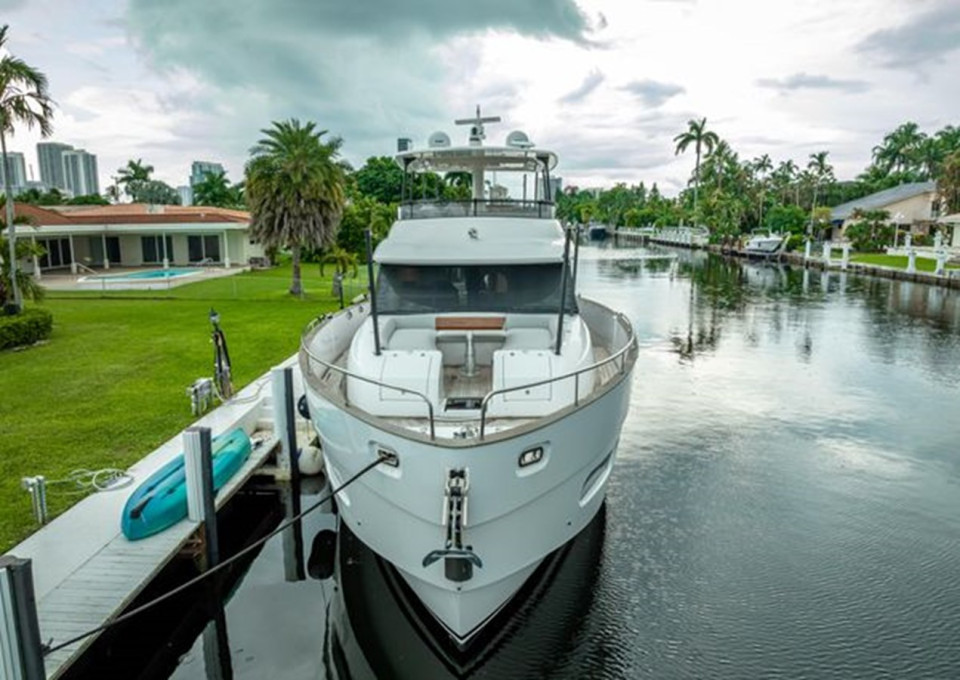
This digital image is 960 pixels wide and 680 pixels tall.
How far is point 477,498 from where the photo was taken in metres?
5.77

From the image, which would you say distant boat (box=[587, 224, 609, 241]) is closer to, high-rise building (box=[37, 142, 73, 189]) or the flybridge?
the flybridge

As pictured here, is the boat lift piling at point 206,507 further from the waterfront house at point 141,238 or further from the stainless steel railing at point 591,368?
the waterfront house at point 141,238

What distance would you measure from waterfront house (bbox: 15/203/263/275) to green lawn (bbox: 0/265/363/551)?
351 inches

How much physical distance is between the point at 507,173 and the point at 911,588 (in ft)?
29.7

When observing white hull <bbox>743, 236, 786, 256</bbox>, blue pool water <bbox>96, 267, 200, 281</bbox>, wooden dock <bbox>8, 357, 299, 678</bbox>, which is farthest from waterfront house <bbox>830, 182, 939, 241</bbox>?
wooden dock <bbox>8, 357, 299, 678</bbox>

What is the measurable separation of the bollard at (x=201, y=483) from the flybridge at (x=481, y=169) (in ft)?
16.7

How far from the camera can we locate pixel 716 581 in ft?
26.5

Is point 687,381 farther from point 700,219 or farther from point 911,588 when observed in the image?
point 700,219

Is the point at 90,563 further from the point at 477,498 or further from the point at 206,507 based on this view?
the point at 477,498

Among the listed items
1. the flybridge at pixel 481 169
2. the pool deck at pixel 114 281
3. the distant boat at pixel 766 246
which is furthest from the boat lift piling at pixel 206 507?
the distant boat at pixel 766 246

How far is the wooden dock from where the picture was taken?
5.92 meters

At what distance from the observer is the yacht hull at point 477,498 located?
578 centimetres

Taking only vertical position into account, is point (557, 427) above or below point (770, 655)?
above

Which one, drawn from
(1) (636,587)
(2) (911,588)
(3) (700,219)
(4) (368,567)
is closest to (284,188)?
(4) (368,567)
